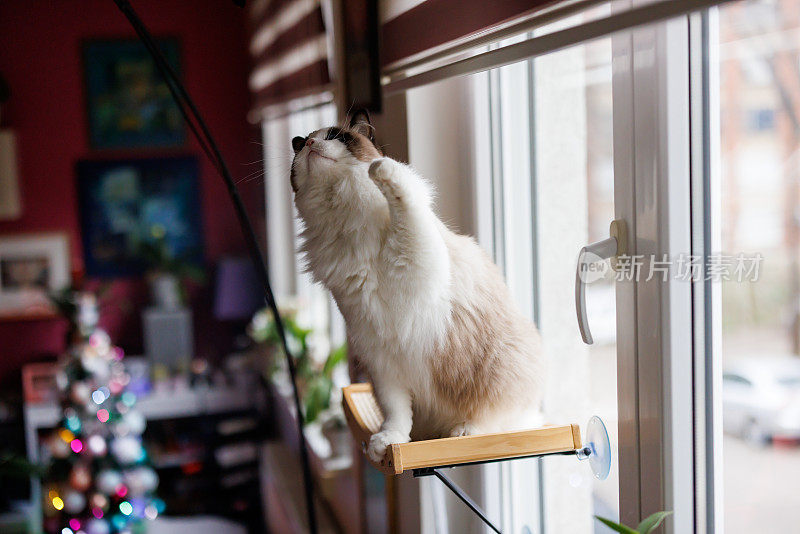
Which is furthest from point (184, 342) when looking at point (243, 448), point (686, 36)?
point (686, 36)

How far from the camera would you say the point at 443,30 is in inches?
35.2

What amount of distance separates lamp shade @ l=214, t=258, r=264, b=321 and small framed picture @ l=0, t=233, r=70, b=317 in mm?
697

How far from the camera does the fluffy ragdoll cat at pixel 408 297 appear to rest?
29.5 inches

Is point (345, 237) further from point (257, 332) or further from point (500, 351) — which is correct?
point (257, 332)

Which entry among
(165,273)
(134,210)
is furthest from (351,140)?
(134,210)

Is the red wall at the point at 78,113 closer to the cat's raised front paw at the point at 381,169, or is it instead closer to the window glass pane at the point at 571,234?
the window glass pane at the point at 571,234

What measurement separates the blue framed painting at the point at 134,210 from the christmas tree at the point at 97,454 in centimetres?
91

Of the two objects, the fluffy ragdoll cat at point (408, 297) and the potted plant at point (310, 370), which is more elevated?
the fluffy ragdoll cat at point (408, 297)

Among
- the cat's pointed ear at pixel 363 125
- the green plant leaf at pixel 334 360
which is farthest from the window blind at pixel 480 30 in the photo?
the green plant leaf at pixel 334 360

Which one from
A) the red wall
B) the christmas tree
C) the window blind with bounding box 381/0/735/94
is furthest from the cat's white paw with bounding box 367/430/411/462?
the red wall

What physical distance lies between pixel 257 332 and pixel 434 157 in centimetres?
187

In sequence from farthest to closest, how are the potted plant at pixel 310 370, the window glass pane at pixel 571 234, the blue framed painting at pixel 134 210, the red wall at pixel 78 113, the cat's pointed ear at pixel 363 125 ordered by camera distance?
the blue framed painting at pixel 134 210 < the red wall at pixel 78 113 < the potted plant at pixel 310 370 < the window glass pane at pixel 571 234 < the cat's pointed ear at pixel 363 125

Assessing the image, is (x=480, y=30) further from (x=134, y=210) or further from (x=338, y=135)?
(x=134, y=210)

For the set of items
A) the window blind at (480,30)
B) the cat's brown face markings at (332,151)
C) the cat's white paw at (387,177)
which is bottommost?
the cat's white paw at (387,177)
